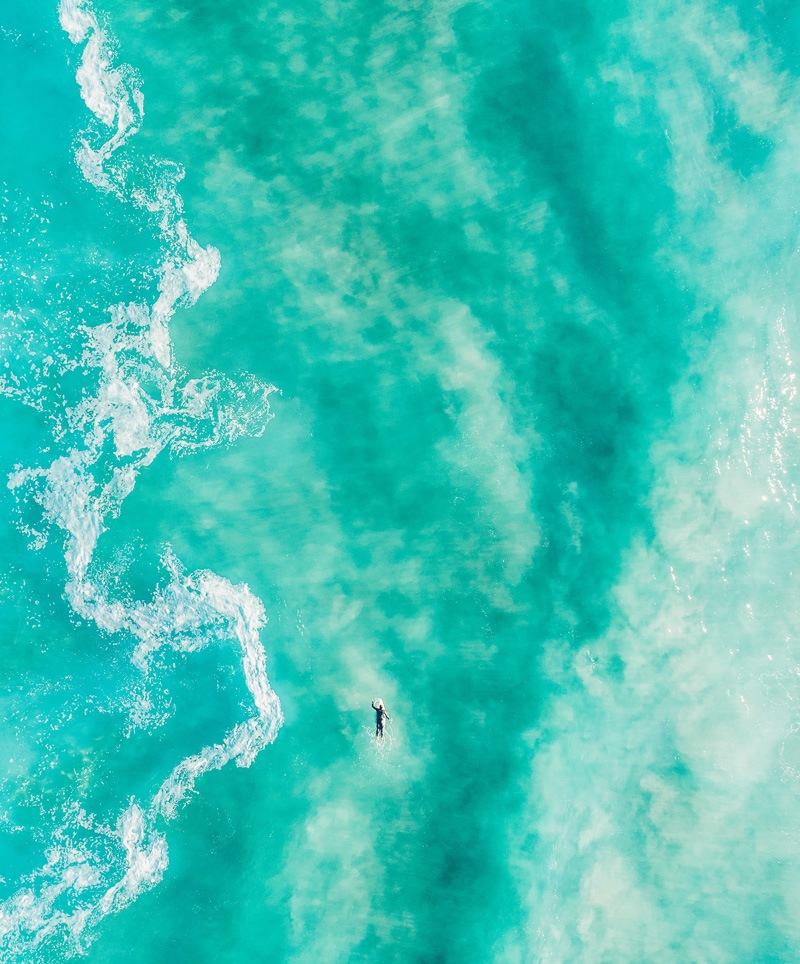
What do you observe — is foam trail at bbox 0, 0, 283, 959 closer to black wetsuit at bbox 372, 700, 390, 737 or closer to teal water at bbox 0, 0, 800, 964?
teal water at bbox 0, 0, 800, 964

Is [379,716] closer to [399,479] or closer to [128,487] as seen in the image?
[399,479]

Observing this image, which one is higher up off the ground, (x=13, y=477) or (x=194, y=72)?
(x=194, y=72)

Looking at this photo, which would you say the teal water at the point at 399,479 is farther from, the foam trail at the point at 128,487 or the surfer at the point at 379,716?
the surfer at the point at 379,716

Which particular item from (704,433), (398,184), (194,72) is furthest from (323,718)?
(194,72)

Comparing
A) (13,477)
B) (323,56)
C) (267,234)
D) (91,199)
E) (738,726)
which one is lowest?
(738,726)

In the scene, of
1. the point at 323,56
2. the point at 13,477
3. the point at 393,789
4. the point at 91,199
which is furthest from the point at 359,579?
the point at 323,56

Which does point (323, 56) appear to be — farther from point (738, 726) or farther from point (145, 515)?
Answer: point (738, 726)

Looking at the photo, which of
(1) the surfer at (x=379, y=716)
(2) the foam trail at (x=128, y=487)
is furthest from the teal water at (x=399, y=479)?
(1) the surfer at (x=379, y=716)
